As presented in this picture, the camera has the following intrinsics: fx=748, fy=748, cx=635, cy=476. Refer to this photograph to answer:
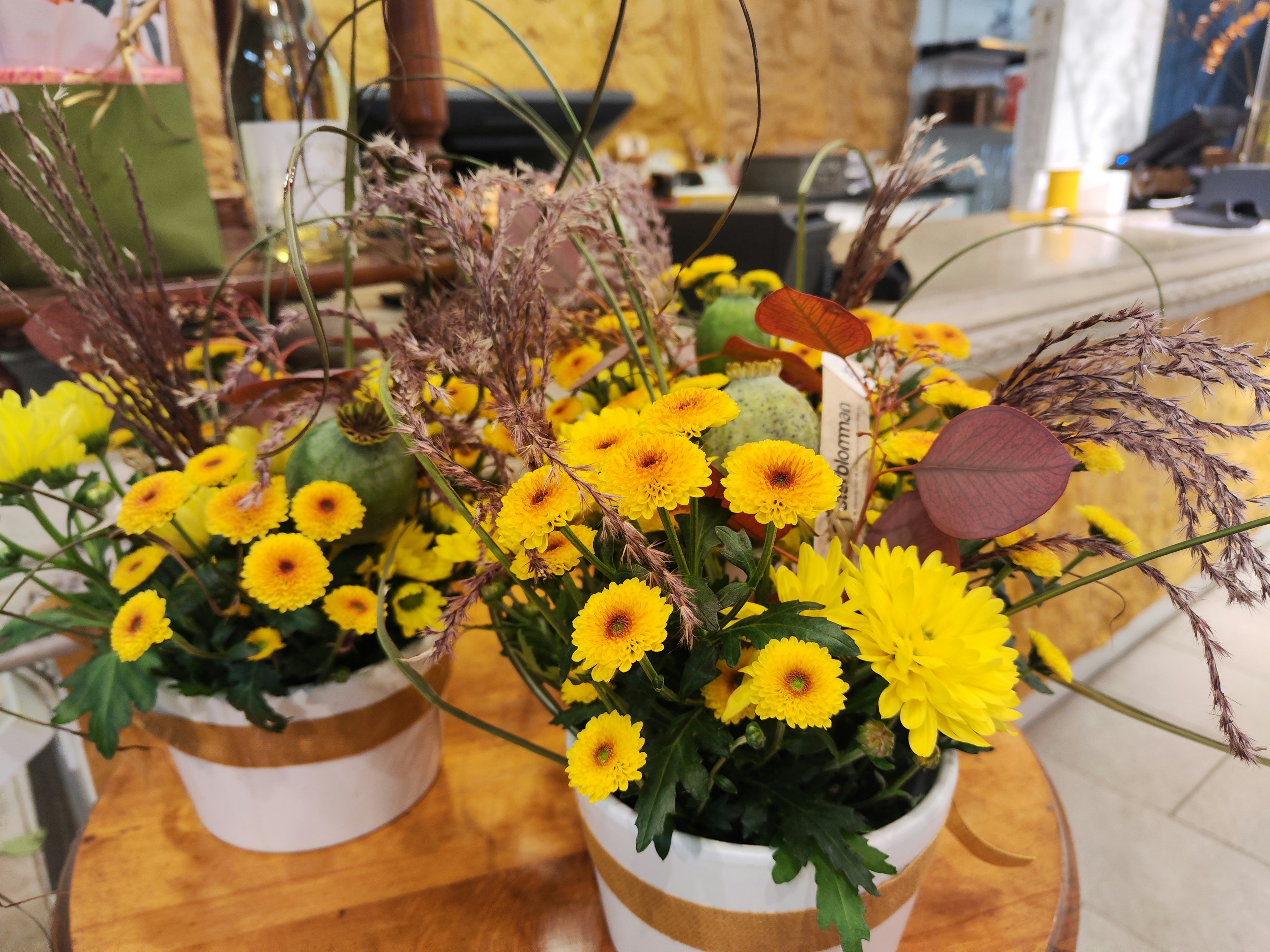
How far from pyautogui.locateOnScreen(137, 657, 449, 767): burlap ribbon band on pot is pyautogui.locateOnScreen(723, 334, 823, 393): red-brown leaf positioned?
28cm

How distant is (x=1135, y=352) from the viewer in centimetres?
28

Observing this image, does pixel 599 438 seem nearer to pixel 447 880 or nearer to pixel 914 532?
pixel 914 532

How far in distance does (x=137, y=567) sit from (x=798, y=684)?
1.15 feet

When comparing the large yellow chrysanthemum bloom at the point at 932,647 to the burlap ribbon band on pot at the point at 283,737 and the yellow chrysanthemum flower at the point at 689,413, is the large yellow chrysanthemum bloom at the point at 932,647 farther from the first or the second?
the burlap ribbon band on pot at the point at 283,737

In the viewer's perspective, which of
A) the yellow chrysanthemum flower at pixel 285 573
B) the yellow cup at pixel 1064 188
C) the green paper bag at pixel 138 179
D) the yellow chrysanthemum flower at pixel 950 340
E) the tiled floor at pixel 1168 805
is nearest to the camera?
the yellow chrysanthemum flower at pixel 285 573

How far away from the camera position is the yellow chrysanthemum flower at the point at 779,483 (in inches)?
9.9

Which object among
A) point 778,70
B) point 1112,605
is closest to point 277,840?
point 1112,605

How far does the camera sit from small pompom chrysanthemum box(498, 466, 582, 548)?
25 centimetres

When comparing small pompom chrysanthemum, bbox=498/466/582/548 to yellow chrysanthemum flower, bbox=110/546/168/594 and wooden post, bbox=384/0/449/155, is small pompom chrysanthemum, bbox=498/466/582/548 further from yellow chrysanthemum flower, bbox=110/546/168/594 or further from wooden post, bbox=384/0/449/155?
wooden post, bbox=384/0/449/155

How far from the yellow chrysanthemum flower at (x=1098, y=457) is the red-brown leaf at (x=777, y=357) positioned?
4.7 inches

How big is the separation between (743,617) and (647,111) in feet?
12.2

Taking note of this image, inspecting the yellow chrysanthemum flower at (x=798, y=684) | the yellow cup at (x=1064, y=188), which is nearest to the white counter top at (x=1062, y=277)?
the yellow cup at (x=1064, y=188)

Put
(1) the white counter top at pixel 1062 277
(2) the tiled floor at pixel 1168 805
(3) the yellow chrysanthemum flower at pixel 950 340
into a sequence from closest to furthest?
1. (3) the yellow chrysanthemum flower at pixel 950 340
2. (1) the white counter top at pixel 1062 277
3. (2) the tiled floor at pixel 1168 805

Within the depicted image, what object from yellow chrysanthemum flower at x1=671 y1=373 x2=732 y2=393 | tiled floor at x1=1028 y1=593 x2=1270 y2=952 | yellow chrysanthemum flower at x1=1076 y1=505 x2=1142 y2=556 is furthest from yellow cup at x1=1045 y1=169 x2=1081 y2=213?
yellow chrysanthemum flower at x1=671 y1=373 x2=732 y2=393
